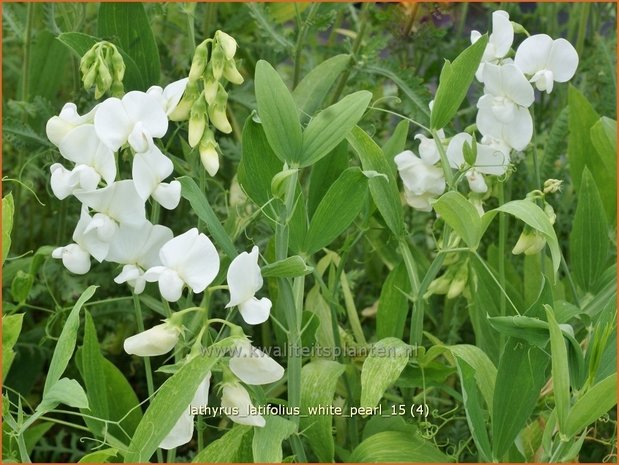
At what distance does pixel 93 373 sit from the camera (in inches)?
34.2

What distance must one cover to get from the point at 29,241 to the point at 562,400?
2.82ft

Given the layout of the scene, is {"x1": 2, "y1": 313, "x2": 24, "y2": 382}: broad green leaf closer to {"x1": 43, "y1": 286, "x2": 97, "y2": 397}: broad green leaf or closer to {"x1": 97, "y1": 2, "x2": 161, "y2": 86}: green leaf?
{"x1": 43, "y1": 286, "x2": 97, "y2": 397}: broad green leaf

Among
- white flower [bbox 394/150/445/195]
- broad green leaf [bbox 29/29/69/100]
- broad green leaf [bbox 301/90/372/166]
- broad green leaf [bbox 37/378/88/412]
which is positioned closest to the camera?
broad green leaf [bbox 37/378/88/412]

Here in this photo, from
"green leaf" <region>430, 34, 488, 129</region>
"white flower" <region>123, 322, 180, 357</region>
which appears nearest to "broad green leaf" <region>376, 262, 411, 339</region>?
"green leaf" <region>430, 34, 488, 129</region>

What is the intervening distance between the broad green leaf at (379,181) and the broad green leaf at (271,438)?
205mm

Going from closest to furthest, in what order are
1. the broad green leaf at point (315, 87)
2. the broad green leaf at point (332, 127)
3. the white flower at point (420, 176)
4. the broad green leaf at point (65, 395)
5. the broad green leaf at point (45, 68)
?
the broad green leaf at point (65, 395) → the broad green leaf at point (332, 127) → the white flower at point (420, 176) → the broad green leaf at point (315, 87) → the broad green leaf at point (45, 68)

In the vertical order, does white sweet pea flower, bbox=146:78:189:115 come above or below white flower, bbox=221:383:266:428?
above

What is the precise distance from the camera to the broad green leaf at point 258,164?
84 cm

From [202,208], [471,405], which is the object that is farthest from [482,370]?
[202,208]

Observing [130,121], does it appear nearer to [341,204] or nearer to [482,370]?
[341,204]

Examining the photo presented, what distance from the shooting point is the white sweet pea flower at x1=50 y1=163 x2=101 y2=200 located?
0.76 m

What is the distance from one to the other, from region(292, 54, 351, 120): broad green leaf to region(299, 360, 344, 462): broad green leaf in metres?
0.27

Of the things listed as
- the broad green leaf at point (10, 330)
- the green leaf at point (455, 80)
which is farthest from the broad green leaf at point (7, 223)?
the green leaf at point (455, 80)

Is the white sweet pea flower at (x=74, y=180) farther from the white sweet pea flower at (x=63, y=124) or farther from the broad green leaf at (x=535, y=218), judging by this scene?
the broad green leaf at (x=535, y=218)
